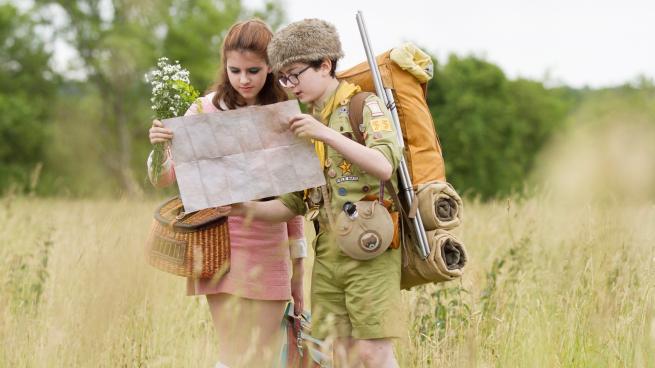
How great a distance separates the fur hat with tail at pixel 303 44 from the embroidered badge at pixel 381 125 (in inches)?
14.0

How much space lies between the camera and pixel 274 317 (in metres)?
3.65

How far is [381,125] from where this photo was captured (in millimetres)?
2959

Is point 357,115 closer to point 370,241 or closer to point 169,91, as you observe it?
point 370,241

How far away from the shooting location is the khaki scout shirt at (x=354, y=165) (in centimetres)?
294

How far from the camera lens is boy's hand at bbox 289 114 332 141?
9.47ft

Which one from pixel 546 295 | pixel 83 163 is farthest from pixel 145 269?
pixel 83 163

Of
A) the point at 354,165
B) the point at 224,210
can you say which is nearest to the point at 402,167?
the point at 354,165

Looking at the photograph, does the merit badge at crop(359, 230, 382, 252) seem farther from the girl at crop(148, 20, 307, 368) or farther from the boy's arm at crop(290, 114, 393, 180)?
the girl at crop(148, 20, 307, 368)

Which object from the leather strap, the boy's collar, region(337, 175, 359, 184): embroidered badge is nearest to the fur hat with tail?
the boy's collar

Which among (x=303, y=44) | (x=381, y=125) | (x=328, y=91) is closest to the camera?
(x=381, y=125)

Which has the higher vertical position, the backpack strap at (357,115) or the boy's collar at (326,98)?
the boy's collar at (326,98)

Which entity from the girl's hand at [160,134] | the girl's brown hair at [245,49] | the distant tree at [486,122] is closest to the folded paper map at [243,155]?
the girl's hand at [160,134]

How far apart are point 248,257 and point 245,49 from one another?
3.05ft

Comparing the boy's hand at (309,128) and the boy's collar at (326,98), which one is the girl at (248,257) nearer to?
the boy's collar at (326,98)
